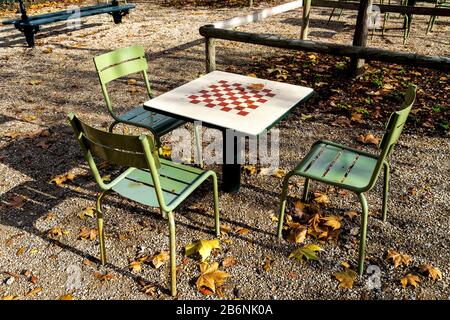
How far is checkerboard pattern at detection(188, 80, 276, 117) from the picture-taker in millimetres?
2744

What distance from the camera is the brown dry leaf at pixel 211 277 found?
2506mm

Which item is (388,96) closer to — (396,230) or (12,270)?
(396,230)

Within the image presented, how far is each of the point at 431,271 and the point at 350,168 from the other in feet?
2.86

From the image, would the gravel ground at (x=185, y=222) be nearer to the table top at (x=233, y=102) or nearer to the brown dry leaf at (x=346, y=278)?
the brown dry leaf at (x=346, y=278)

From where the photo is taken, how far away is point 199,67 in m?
6.44

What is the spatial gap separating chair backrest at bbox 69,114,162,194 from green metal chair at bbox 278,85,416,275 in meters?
1.05

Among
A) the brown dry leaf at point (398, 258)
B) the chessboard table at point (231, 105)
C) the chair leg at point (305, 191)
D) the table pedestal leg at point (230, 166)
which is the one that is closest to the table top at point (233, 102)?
the chessboard table at point (231, 105)

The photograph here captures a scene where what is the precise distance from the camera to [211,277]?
2.57 meters

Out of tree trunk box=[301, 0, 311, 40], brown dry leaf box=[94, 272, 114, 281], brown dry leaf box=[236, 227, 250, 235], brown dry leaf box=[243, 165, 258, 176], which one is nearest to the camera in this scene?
brown dry leaf box=[94, 272, 114, 281]

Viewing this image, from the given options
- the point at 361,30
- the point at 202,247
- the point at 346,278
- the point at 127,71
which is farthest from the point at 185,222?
the point at 361,30

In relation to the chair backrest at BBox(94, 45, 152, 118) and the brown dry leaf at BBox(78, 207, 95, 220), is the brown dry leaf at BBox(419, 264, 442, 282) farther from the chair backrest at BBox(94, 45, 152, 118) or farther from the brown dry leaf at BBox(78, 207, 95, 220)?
the chair backrest at BBox(94, 45, 152, 118)

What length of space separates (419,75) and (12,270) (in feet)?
19.7

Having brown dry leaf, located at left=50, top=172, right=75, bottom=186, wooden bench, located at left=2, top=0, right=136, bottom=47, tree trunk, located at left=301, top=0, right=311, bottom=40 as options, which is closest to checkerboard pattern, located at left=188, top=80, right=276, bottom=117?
brown dry leaf, located at left=50, top=172, right=75, bottom=186
